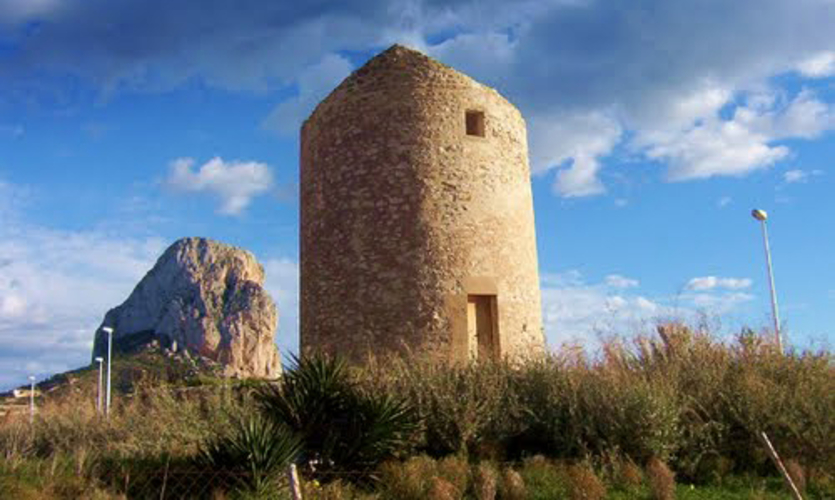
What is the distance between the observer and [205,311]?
62.4 meters

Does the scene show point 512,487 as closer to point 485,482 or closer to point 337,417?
point 485,482

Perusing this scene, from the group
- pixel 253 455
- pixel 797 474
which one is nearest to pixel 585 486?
pixel 797 474

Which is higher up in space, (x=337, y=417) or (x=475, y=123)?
(x=475, y=123)

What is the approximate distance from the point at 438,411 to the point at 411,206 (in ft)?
13.9

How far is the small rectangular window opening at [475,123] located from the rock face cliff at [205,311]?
47471 millimetres

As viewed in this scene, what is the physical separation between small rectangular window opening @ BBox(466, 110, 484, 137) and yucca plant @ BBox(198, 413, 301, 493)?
7.20m

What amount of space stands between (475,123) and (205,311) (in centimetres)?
5350

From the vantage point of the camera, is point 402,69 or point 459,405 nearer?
point 459,405

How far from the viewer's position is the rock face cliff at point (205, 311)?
198 feet

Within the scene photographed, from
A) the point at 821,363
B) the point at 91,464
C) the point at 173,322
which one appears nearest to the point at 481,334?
the point at 821,363

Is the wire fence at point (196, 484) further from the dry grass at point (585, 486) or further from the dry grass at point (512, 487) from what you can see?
the dry grass at point (585, 486)

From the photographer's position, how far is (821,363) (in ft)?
34.0

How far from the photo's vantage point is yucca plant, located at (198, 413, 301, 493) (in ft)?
22.6

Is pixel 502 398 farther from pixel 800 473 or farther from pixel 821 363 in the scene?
pixel 821 363
